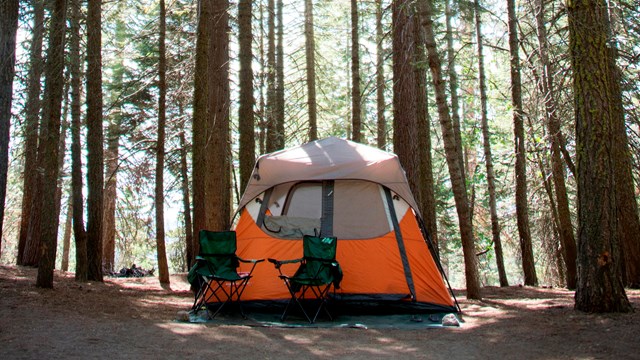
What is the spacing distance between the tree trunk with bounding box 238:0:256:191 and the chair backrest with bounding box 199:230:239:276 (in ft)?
10.4

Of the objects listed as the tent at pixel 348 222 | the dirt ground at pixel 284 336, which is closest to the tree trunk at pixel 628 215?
the dirt ground at pixel 284 336

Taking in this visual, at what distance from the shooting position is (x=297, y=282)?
20.9ft

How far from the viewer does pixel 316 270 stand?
6434mm

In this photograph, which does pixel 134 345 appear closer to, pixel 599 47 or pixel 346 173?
pixel 346 173

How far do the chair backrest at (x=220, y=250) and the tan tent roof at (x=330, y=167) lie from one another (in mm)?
1098

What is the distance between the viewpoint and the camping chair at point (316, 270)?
20.9 feet

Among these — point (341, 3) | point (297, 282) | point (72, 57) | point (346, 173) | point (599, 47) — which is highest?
point (341, 3)

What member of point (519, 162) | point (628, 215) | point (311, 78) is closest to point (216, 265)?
point (628, 215)

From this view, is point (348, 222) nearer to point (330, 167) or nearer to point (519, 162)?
point (330, 167)

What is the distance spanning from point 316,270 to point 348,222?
1.11m

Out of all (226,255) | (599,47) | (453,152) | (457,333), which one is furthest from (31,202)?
(599,47)

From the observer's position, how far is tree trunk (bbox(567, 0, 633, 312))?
536cm

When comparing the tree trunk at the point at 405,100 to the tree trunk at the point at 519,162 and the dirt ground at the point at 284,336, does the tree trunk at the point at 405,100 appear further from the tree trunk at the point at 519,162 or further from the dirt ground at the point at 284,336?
the dirt ground at the point at 284,336

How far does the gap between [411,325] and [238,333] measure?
1.92 metres
